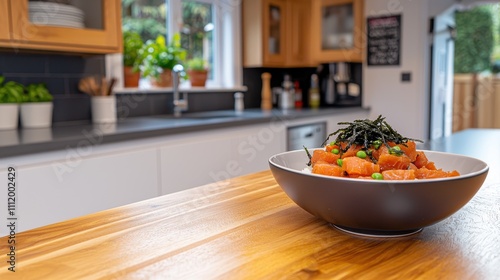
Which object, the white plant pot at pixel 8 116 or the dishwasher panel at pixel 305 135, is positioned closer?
the white plant pot at pixel 8 116

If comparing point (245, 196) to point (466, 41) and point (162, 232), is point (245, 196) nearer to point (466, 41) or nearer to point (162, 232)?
point (162, 232)

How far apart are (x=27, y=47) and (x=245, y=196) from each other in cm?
151

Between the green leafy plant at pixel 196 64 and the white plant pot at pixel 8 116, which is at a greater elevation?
the green leafy plant at pixel 196 64

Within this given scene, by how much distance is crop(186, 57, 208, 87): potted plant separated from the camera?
137 inches

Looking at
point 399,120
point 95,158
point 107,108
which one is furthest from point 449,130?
point 95,158

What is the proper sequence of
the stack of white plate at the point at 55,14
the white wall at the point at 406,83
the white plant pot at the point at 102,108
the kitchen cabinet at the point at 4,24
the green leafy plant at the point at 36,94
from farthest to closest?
the white wall at the point at 406,83, the white plant pot at the point at 102,108, the green leafy plant at the point at 36,94, the stack of white plate at the point at 55,14, the kitchen cabinet at the point at 4,24

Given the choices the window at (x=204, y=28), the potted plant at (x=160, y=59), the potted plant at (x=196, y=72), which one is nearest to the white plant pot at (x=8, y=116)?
the potted plant at (x=160, y=59)

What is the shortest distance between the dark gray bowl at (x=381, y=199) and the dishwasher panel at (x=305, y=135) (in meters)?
2.38

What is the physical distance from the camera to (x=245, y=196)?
1046mm

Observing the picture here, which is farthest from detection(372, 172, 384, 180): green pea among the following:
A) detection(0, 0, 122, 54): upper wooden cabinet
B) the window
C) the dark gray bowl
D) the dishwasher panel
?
the window

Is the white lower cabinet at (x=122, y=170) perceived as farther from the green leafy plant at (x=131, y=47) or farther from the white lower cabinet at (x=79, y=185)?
the green leafy plant at (x=131, y=47)

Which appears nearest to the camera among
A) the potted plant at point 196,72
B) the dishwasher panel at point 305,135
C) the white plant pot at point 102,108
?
the white plant pot at point 102,108

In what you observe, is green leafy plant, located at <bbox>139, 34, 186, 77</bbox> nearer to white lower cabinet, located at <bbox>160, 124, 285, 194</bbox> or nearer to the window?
the window

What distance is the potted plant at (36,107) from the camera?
89.8 inches
